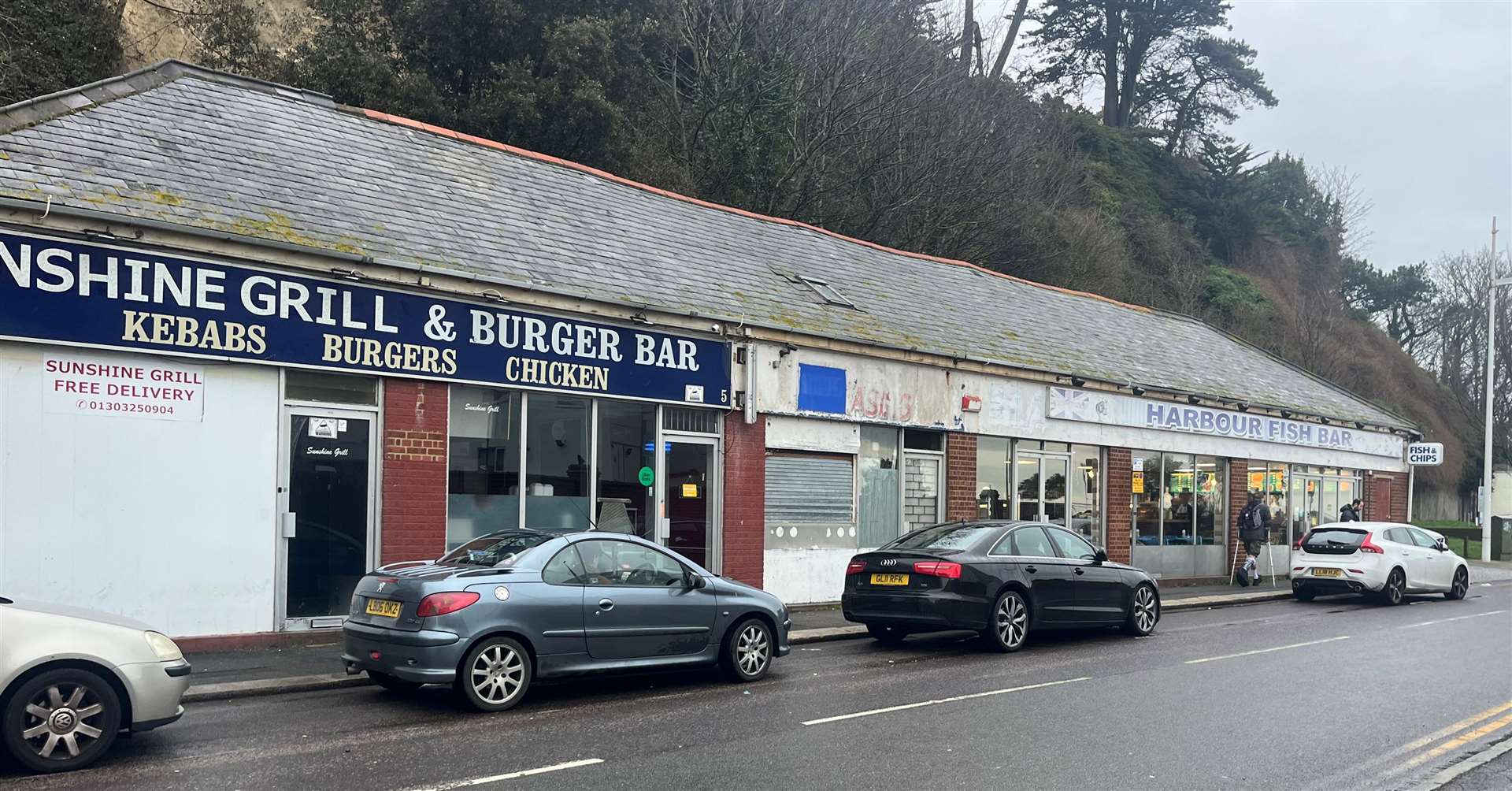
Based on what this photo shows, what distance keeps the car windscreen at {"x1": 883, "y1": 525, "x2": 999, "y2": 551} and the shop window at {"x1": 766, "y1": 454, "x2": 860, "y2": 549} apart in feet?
9.59

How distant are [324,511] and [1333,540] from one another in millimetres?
17404

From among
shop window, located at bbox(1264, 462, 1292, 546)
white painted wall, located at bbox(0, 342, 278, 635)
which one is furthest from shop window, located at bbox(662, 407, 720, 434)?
shop window, located at bbox(1264, 462, 1292, 546)

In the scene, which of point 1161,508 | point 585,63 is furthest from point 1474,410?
point 585,63

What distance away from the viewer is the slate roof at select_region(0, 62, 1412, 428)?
11820 mm

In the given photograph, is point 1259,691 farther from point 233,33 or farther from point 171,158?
Answer: point 233,33

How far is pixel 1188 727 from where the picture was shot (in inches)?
345

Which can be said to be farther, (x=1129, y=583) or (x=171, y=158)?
(x=1129, y=583)

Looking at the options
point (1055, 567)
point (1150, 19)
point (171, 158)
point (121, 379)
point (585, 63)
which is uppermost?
point (1150, 19)

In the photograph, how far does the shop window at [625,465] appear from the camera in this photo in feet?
48.2

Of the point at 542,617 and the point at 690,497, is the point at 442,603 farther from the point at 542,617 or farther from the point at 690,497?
the point at 690,497

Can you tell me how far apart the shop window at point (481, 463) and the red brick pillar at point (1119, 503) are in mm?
13169

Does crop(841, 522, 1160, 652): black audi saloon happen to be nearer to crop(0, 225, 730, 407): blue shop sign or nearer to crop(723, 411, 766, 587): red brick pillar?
crop(723, 411, 766, 587): red brick pillar

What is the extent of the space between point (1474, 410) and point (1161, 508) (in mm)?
40730

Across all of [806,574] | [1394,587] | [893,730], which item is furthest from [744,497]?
[1394,587]
